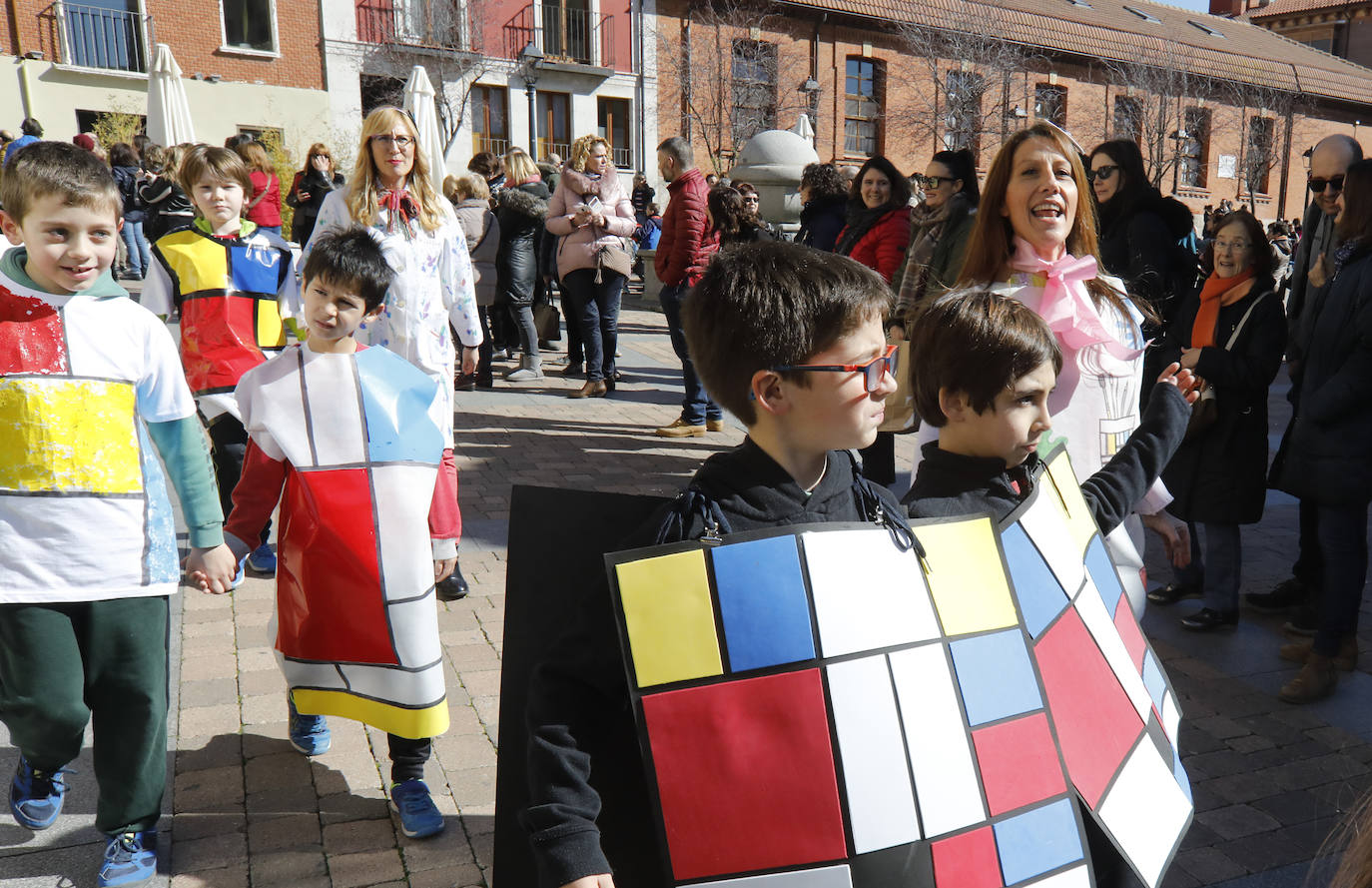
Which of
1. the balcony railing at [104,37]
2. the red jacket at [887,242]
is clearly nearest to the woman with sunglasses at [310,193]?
the red jacket at [887,242]

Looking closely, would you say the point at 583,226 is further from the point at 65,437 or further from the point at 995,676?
the point at 995,676

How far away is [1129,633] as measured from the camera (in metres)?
1.76

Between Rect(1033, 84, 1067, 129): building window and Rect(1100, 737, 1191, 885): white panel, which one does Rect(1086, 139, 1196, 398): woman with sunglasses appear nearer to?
Rect(1100, 737, 1191, 885): white panel

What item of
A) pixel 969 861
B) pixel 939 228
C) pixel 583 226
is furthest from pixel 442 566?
pixel 583 226

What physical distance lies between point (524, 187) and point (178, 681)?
693 centimetres

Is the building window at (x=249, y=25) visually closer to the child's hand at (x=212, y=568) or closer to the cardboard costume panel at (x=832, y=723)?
the child's hand at (x=212, y=568)

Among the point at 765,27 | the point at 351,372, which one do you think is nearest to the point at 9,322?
the point at 351,372

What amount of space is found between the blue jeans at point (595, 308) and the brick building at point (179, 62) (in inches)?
778

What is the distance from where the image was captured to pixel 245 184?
445cm

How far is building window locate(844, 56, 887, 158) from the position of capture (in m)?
34.5

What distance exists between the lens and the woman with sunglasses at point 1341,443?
3768mm

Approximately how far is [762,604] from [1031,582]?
0.49 metres

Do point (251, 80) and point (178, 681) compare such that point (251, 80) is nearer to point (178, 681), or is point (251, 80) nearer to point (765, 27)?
point (765, 27)

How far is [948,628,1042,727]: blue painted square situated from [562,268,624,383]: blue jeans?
24.4ft
